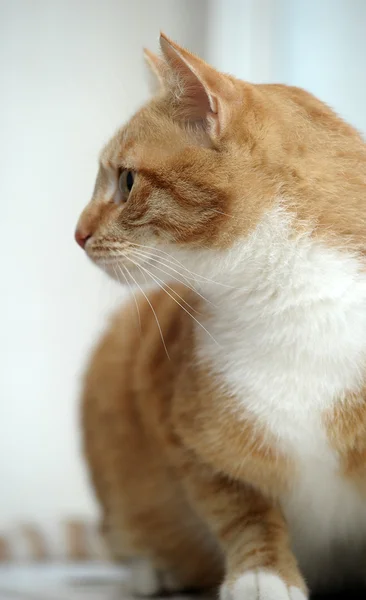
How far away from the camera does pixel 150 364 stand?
3.60ft

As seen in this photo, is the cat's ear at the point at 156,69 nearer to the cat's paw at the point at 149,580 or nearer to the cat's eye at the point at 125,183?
the cat's eye at the point at 125,183

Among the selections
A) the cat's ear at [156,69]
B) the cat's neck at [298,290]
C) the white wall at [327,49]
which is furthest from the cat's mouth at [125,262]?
the white wall at [327,49]

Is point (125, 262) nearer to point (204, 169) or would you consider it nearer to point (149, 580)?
point (204, 169)

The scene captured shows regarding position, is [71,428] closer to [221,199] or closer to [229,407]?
[229,407]

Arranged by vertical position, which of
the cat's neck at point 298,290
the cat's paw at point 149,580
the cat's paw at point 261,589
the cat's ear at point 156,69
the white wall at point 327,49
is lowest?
the cat's paw at point 149,580

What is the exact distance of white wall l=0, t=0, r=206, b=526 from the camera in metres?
1.41

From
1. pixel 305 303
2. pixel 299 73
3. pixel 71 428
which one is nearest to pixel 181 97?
pixel 305 303

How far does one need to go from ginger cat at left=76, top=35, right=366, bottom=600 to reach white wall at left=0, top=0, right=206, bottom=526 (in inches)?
16.0

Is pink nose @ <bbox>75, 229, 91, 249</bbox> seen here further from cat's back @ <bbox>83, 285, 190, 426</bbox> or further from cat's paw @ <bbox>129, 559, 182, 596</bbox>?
cat's paw @ <bbox>129, 559, 182, 596</bbox>

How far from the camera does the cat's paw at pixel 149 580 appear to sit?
1114 mm

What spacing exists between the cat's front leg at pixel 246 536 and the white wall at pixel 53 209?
44 centimetres

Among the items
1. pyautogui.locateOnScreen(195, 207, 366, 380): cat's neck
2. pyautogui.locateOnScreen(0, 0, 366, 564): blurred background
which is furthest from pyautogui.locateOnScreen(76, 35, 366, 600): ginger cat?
pyautogui.locateOnScreen(0, 0, 366, 564): blurred background

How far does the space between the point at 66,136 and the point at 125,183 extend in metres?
0.50

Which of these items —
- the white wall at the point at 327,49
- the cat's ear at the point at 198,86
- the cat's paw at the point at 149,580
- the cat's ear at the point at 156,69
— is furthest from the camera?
the white wall at the point at 327,49
